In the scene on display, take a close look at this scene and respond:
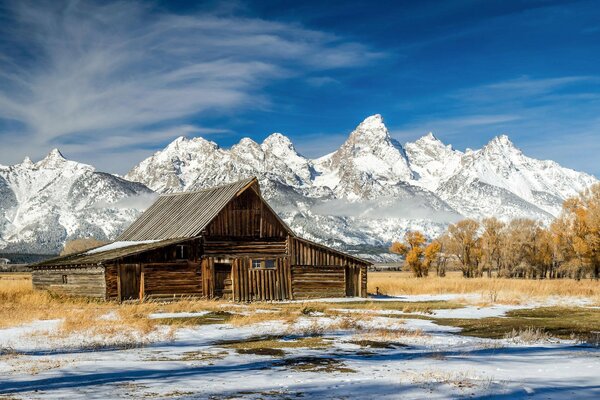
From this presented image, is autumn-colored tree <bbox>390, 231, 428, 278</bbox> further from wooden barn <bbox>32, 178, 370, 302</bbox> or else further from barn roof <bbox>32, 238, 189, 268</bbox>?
barn roof <bbox>32, 238, 189, 268</bbox>

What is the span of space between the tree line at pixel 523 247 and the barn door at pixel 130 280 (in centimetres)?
4467

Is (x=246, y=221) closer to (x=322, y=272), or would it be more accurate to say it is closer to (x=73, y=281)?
(x=322, y=272)

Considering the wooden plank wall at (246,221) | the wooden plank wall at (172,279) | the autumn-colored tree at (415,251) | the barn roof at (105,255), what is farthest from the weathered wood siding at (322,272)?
the autumn-colored tree at (415,251)

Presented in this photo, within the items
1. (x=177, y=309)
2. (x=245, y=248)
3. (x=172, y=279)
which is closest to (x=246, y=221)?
(x=245, y=248)

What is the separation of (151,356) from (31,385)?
3828 millimetres

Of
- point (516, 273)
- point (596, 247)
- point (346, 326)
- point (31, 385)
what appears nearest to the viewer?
point (31, 385)

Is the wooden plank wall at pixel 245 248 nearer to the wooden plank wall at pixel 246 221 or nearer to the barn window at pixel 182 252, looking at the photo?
the wooden plank wall at pixel 246 221

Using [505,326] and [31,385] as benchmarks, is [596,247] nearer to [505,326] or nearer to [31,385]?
[505,326]

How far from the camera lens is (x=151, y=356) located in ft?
48.6

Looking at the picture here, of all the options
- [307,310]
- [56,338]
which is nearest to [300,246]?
[307,310]

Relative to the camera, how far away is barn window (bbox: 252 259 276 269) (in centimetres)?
4275

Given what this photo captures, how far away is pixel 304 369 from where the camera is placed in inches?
512

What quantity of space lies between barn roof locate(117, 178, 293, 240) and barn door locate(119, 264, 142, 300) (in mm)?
3994

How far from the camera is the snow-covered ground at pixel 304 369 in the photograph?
1073cm
